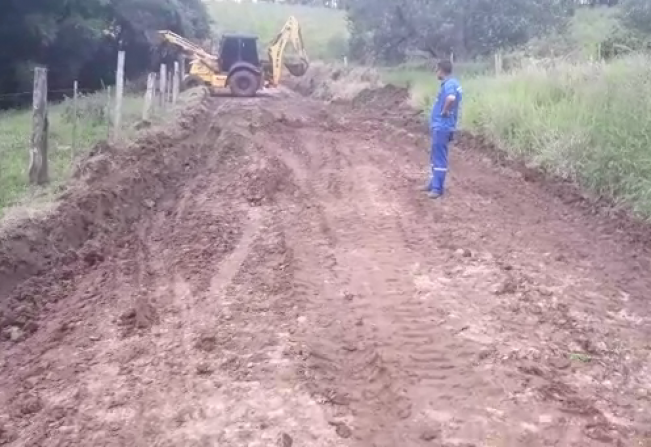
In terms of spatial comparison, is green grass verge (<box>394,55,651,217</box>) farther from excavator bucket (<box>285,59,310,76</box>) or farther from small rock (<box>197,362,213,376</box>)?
excavator bucket (<box>285,59,310,76</box>)

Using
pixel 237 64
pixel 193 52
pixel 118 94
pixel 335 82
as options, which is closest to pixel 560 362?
pixel 118 94

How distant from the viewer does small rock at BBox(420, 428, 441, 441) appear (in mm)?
4938

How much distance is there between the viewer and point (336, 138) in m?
17.3

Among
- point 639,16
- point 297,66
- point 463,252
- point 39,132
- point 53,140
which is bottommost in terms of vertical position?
point 463,252

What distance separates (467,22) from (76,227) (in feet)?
78.2

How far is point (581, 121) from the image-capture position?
12.7 metres

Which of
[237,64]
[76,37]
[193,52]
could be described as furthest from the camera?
[193,52]

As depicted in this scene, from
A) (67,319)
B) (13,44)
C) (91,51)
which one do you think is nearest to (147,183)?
(67,319)

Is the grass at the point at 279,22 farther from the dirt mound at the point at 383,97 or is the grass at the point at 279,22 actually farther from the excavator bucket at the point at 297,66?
the dirt mound at the point at 383,97

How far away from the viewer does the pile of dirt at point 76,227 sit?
7.80 meters

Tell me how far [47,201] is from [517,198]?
6006mm

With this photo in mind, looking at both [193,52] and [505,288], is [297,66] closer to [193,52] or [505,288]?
[193,52]

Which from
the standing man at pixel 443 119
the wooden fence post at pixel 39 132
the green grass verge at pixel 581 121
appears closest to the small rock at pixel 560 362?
the green grass verge at pixel 581 121

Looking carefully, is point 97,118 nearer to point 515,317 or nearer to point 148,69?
point 515,317
